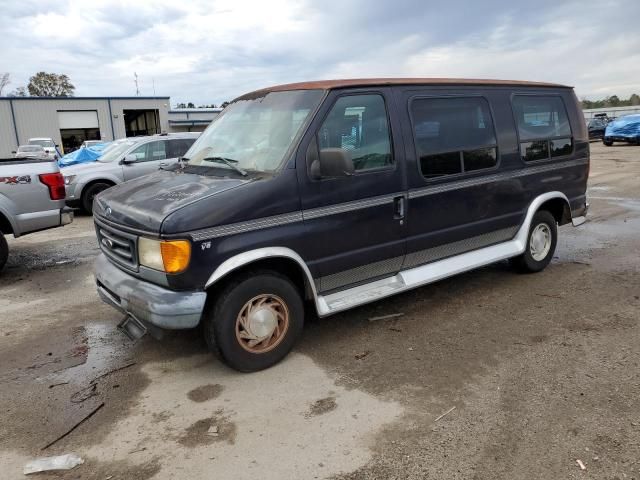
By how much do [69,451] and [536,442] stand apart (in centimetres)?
270

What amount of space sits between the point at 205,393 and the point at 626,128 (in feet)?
95.8

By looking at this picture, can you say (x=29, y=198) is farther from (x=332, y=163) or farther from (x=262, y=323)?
(x=332, y=163)

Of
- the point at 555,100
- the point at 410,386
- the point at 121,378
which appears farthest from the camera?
the point at 555,100

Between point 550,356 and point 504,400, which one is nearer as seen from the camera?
point 504,400

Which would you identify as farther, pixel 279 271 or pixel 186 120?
pixel 186 120

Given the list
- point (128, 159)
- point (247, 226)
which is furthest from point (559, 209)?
point (128, 159)

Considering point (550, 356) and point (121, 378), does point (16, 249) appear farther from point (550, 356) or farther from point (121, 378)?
point (550, 356)

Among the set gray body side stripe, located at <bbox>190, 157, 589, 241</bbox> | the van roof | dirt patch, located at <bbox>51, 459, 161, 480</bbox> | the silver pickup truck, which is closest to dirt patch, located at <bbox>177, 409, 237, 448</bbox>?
dirt patch, located at <bbox>51, 459, 161, 480</bbox>

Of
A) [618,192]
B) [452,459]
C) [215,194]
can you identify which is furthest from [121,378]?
[618,192]

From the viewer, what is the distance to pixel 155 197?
12.2 ft

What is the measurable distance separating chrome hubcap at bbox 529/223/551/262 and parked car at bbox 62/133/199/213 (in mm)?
7677

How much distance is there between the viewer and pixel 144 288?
3.59m

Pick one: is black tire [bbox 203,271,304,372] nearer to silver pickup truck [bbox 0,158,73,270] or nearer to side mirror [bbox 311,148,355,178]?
side mirror [bbox 311,148,355,178]

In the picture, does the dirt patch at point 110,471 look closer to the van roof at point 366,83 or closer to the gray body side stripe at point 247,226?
the gray body side stripe at point 247,226
